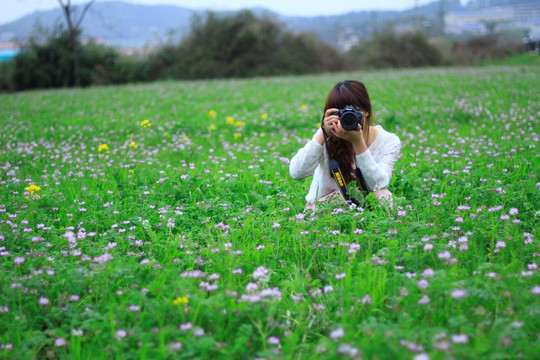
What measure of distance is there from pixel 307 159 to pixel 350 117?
47cm

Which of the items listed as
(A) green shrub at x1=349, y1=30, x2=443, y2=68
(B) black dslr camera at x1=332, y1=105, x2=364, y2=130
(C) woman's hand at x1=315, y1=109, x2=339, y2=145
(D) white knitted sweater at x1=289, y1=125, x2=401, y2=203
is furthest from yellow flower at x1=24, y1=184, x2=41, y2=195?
(A) green shrub at x1=349, y1=30, x2=443, y2=68

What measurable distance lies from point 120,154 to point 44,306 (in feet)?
11.7

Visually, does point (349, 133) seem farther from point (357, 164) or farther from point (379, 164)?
point (379, 164)

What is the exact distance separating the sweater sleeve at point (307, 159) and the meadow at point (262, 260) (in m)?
0.33

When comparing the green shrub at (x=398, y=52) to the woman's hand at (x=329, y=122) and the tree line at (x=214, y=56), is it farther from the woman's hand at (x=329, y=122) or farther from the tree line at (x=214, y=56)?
the woman's hand at (x=329, y=122)

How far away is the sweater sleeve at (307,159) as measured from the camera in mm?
3109

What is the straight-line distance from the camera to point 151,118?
823cm

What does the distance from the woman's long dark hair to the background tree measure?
85.6 ft

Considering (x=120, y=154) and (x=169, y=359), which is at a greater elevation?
(x=120, y=154)

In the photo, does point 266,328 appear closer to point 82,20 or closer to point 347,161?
point 347,161

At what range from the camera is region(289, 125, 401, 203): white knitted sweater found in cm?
308

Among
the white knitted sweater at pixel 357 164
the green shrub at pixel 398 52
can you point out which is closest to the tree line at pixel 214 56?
the green shrub at pixel 398 52

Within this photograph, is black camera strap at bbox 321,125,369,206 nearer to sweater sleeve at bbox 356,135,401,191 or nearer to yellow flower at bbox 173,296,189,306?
sweater sleeve at bbox 356,135,401,191

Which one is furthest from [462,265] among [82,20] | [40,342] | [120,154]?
[82,20]
